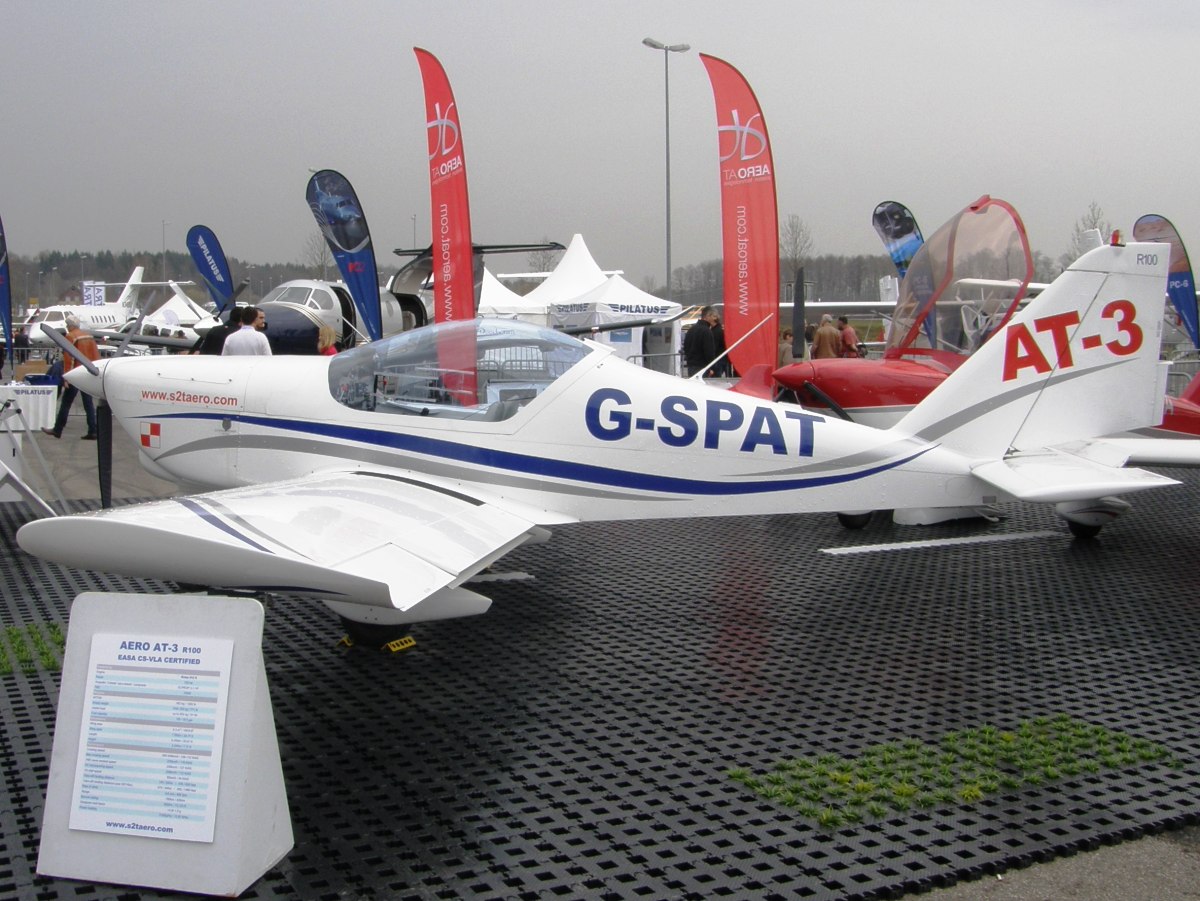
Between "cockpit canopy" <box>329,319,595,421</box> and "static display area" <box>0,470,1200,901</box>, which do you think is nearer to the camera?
"static display area" <box>0,470,1200,901</box>

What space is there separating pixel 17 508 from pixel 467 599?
529 cm

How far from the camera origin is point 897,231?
17.3 meters

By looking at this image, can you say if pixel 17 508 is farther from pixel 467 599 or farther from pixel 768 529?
pixel 768 529

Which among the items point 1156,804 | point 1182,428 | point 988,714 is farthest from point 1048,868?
point 1182,428

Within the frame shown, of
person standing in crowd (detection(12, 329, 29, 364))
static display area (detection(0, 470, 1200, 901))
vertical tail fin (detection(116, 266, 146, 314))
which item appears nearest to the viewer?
static display area (detection(0, 470, 1200, 901))

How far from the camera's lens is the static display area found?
2.89m

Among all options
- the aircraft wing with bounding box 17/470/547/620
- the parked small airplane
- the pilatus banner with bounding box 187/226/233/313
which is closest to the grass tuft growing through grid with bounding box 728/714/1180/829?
the aircraft wing with bounding box 17/470/547/620

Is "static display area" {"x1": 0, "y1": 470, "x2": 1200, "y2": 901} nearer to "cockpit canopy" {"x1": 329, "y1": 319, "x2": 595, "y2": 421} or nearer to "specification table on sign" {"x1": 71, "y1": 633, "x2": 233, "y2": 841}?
"specification table on sign" {"x1": 71, "y1": 633, "x2": 233, "y2": 841}

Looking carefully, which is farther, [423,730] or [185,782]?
[423,730]

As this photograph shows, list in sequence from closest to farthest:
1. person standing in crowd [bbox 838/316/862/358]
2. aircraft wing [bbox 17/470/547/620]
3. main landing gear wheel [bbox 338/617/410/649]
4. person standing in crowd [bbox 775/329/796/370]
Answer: aircraft wing [bbox 17/470/547/620]
main landing gear wheel [bbox 338/617/410/649]
person standing in crowd [bbox 775/329/796/370]
person standing in crowd [bbox 838/316/862/358]

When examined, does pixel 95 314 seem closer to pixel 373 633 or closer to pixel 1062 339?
pixel 373 633

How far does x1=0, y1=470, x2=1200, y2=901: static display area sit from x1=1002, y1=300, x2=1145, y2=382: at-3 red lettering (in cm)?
135

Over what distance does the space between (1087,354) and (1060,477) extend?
128 cm

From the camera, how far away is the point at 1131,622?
535cm
